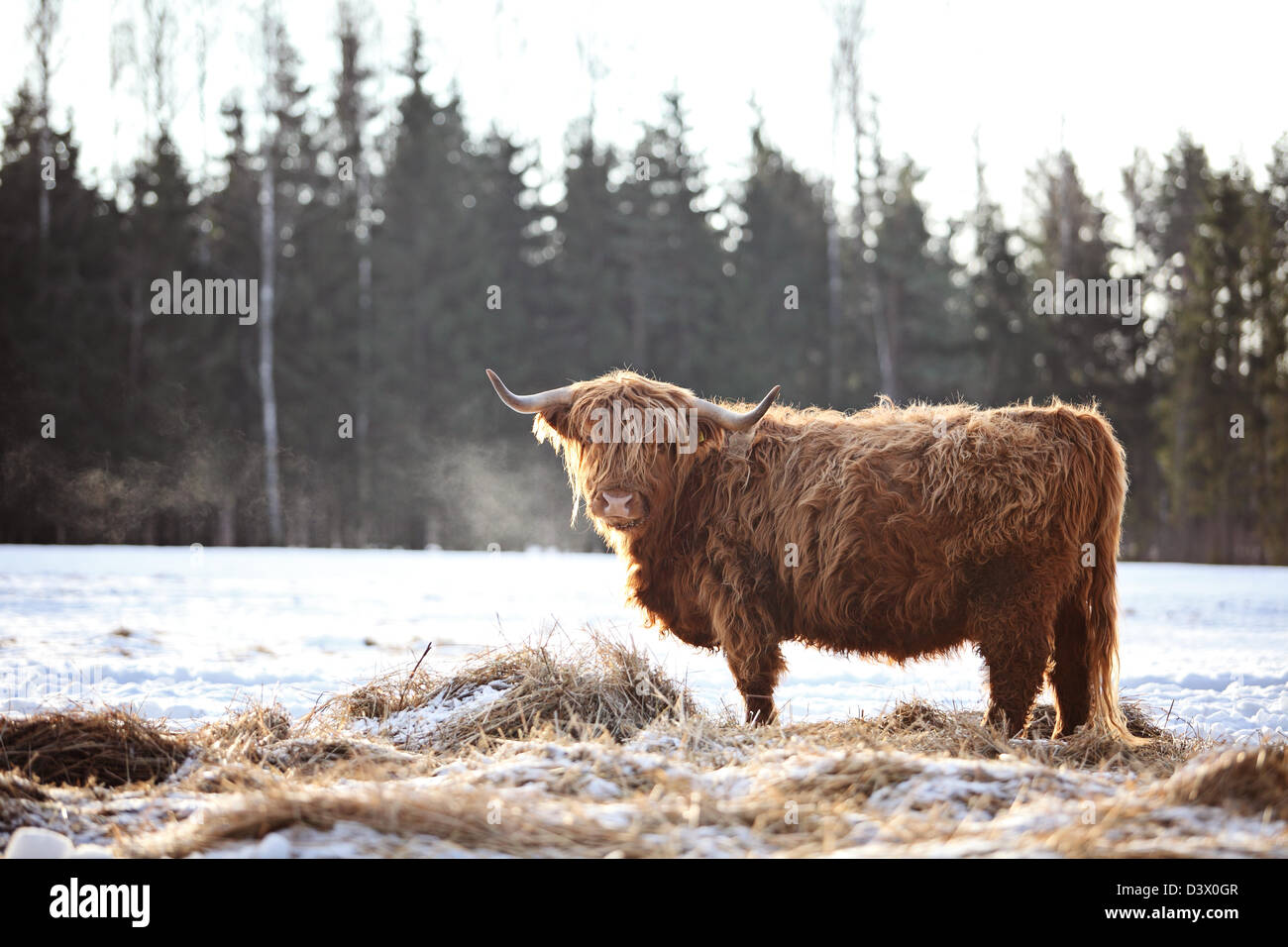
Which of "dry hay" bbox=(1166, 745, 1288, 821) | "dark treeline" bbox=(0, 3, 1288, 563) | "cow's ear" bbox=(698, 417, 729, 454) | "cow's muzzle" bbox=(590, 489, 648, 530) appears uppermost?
"dark treeline" bbox=(0, 3, 1288, 563)

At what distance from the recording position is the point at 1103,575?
4570 millimetres

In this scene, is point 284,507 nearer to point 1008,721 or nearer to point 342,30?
point 342,30

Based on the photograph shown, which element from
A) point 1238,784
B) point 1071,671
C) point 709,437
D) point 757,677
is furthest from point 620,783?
point 1071,671

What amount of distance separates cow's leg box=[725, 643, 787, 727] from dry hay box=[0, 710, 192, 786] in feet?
7.42

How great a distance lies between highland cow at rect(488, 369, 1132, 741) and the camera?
4355 mm

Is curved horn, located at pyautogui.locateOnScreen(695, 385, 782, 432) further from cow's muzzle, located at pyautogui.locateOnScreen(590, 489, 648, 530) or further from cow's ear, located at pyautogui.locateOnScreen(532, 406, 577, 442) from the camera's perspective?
cow's ear, located at pyautogui.locateOnScreen(532, 406, 577, 442)

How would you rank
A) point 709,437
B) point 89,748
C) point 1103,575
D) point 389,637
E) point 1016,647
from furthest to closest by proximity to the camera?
point 389,637
point 709,437
point 1103,575
point 1016,647
point 89,748

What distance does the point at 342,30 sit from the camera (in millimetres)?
25969

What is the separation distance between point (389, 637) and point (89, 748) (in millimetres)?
4700

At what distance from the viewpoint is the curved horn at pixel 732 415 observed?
4.76 metres

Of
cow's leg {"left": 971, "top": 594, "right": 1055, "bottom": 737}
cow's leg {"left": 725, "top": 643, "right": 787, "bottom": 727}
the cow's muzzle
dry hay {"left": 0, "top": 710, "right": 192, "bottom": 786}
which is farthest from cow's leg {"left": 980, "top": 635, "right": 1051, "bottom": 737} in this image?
dry hay {"left": 0, "top": 710, "right": 192, "bottom": 786}

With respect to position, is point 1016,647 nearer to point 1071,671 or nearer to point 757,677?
point 1071,671

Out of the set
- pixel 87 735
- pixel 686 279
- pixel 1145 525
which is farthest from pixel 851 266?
pixel 87 735

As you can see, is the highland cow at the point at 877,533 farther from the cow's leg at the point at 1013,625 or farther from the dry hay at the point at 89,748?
the dry hay at the point at 89,748
